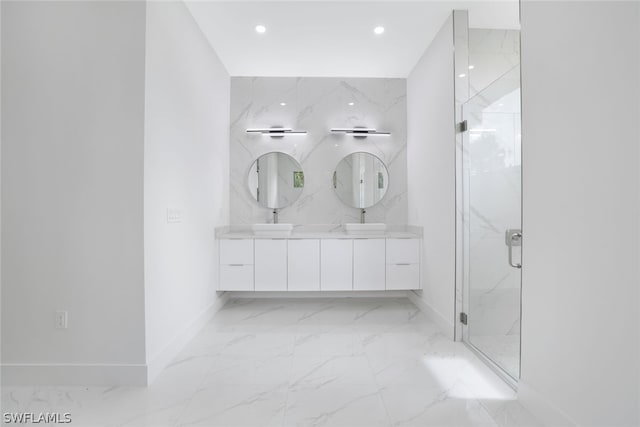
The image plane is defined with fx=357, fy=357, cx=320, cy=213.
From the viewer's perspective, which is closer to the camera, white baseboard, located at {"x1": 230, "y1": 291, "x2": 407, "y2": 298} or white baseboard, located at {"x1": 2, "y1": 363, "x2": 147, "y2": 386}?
white baseboard, located at {"x1": 2, "y1": 363, "x2": 147, "y2": 386}

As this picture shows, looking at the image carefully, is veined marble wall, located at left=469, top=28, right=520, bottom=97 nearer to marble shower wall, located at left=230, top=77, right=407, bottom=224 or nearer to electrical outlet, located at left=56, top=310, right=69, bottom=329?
marble shower wall, located at left=230, top=77, right=407, bottom=224

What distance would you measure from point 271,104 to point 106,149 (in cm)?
254

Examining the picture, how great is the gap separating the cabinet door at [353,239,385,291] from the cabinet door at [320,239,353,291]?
0.05 metres

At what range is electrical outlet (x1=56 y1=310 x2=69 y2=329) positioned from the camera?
7.06ft

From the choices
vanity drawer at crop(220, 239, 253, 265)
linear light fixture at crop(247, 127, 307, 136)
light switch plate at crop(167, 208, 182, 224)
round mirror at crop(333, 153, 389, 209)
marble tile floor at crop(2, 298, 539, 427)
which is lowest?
marble tile floor at crop(2, 298, 539, 427)

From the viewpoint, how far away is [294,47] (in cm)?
357

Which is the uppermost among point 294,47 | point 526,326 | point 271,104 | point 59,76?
point 294,47

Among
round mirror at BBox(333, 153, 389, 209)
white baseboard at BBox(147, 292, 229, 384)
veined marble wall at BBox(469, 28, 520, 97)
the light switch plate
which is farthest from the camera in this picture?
round mirror at BBox(333, 153, 389, 209)

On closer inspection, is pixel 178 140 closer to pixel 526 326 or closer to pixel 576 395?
pixel 526 326

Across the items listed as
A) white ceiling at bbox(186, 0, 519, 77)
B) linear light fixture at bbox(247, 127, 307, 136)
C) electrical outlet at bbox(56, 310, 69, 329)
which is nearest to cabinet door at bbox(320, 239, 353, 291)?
linear light fixture at bbox(247, 127, 307, 136)

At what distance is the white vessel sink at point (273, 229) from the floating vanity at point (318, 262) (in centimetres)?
11

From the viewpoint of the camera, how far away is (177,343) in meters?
2.67

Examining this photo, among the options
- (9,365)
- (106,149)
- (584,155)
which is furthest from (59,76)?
(584,155)

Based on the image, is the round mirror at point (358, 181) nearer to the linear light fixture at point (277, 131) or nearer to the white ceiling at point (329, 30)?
the linear light fixture at point (277, 131)
